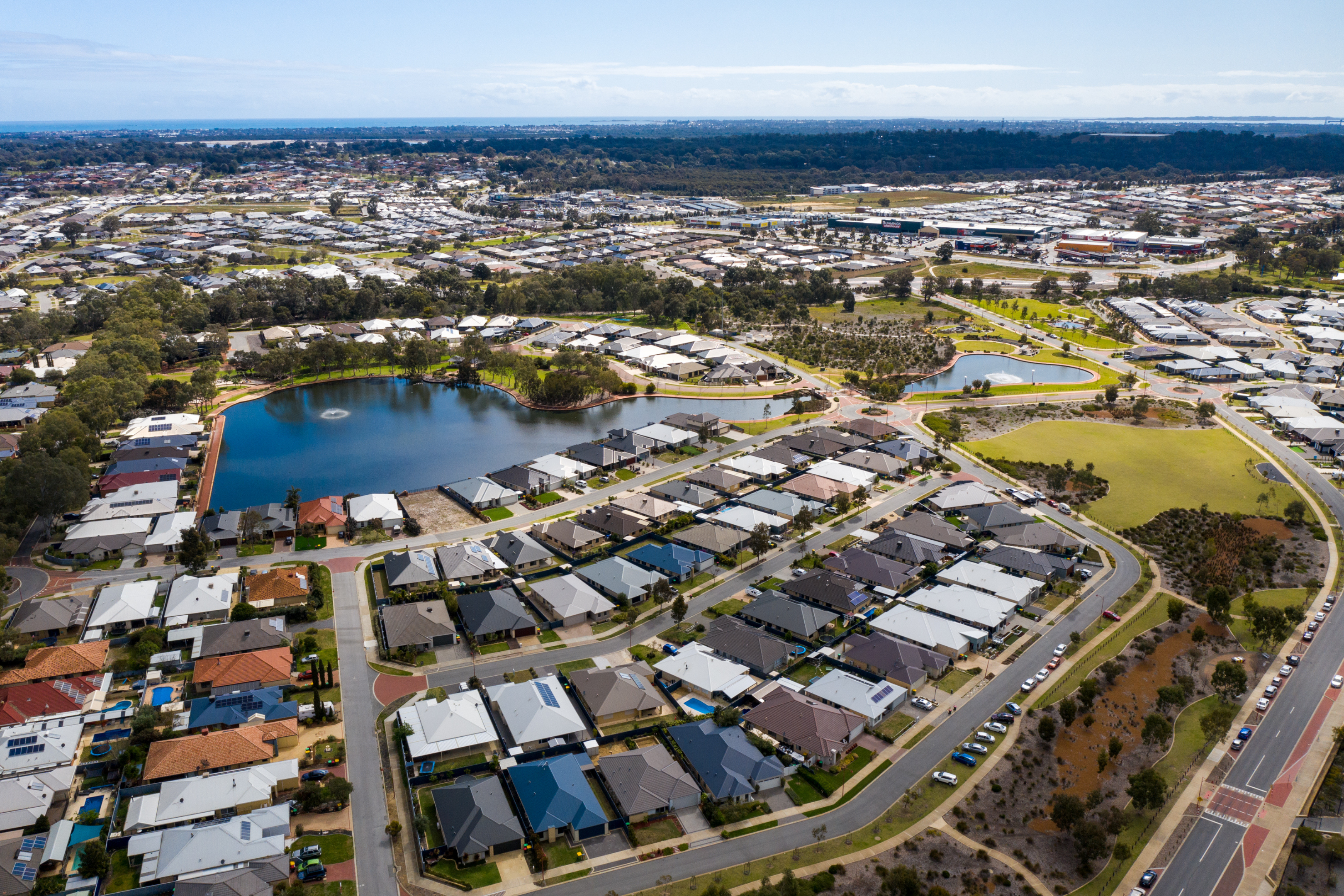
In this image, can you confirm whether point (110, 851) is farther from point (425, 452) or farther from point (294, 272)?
point (294, 272)

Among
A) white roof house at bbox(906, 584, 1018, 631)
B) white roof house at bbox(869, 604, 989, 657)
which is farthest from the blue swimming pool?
white roof house at bbox(906, 584, 1018, 631)

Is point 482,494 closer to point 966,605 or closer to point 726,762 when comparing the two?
point 726,762

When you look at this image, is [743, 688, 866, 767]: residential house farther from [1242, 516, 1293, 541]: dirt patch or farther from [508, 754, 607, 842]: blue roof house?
[1242, 516, 1293, 541]: dirt patch

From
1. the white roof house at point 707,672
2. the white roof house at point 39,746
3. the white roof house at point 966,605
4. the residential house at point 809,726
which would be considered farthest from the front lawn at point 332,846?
the white roof house at point 966,605

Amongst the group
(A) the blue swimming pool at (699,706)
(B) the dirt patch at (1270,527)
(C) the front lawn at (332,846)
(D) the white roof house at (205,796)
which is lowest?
(C) the front lawn at (332,846)

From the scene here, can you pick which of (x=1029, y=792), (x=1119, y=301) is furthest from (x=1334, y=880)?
(x=1119, y=301)

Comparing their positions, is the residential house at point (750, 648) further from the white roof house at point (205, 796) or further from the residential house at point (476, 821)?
the white roof house at point (205, 796)
